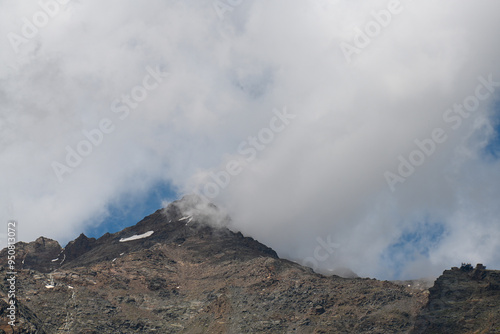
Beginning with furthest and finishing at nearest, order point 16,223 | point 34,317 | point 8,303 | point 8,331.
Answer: point 34,317, point 8,303, point 8,331, point 16,223

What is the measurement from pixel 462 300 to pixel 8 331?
161m

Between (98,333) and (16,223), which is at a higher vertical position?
(16,223)

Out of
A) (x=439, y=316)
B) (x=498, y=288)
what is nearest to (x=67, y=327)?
(x=439, y=316)

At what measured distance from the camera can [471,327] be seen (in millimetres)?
179500

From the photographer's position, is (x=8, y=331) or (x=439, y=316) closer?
(x=8, y=331)

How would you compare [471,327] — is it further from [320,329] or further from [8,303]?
[8,303]

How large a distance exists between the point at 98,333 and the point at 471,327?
13534cm

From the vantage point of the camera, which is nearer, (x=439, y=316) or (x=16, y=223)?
(x=16, y=223)

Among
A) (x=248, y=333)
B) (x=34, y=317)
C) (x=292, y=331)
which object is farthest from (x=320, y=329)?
(x=34, y=317)

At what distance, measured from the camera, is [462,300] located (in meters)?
199

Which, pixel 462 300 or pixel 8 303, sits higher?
pixel 462 300

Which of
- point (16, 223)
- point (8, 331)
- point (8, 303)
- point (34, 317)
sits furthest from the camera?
point (34, 317)

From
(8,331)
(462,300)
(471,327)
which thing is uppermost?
(462,300)

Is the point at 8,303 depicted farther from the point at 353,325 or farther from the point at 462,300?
the point at 462,300
